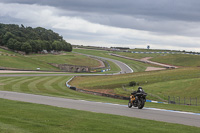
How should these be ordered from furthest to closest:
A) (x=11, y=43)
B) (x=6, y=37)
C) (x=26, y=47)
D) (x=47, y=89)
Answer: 1. (x=6, y=37)
2. (x=26, y=47)
3. (x=11, y=43)
4. (x=47, y=89)

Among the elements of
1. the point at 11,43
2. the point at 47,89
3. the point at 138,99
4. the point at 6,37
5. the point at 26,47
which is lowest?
the point at 47,89

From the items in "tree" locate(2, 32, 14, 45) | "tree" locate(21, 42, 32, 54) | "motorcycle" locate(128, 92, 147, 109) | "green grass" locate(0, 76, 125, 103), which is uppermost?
"tree" locate(2, 32, 14, 45)

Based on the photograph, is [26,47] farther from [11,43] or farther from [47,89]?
[47,89]

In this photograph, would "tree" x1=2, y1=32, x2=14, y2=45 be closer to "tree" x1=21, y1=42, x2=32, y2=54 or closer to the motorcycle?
"tree" x1=21, y1=42, x2=32, y2=54

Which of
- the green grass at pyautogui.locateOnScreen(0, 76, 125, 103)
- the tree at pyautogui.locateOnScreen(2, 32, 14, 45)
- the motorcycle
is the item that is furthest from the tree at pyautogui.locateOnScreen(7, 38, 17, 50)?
the motorcycle

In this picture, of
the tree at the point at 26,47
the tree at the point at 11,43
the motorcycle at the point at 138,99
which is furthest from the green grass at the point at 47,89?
the tree at the point at 11,43

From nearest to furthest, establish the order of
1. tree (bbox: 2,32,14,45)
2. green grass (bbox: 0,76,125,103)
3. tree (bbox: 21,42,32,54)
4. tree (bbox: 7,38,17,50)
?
green grass (bbox: 0,76,125,103) → tree (bbox: 21,42,32,54) → tree (bbox: 7,38,17,50) → tree (bbox: 2,32,14,45)

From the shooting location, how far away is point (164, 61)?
5719 inches

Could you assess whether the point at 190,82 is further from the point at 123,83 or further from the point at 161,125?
the point at 161,125

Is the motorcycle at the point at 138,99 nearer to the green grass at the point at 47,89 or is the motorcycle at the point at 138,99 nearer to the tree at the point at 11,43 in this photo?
the green grass at the point at 47,89

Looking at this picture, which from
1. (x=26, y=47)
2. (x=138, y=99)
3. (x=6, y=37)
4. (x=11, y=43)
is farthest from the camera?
(x=6, y=37)

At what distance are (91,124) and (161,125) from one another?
3.13 meters

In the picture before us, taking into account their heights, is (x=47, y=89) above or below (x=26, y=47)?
below

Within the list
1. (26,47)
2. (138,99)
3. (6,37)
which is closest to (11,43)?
(26,47)
